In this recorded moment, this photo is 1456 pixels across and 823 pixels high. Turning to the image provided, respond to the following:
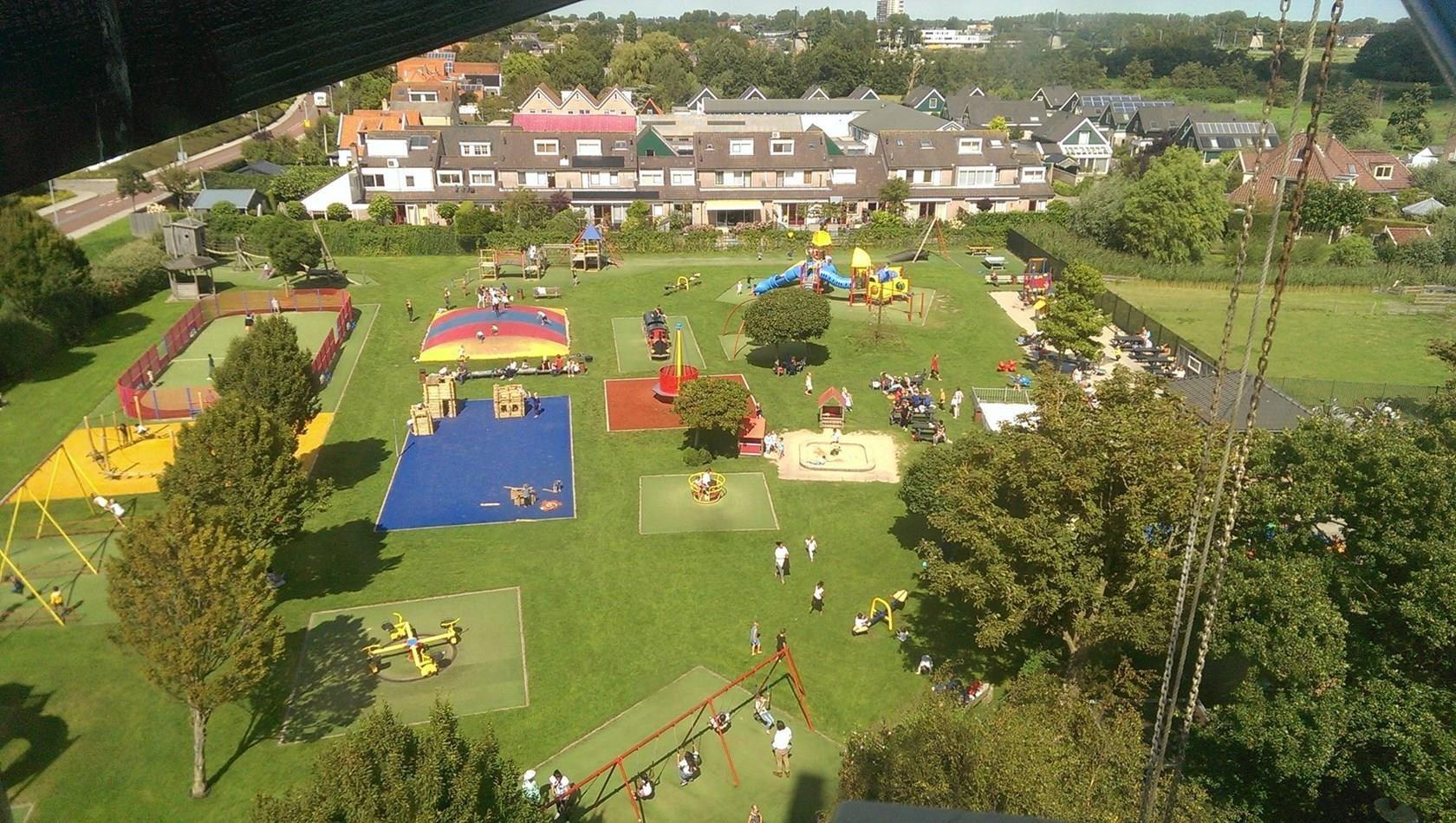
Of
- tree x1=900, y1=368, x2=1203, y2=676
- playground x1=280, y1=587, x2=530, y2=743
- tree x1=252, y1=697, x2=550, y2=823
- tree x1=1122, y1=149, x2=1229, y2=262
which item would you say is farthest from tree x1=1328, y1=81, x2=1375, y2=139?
tree x1=252, y1=697, x2=550, y2=823

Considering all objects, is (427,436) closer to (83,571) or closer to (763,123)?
(83,571)

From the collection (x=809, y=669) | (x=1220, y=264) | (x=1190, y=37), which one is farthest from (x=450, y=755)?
(x=1190, y=37)

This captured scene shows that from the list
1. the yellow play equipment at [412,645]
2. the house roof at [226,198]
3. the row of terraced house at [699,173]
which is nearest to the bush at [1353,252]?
the row of terraced house at [699,173]

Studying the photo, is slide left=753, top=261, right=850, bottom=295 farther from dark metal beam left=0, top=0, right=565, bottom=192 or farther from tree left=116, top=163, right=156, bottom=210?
tree left=116, top=163, right=156, bottom=210

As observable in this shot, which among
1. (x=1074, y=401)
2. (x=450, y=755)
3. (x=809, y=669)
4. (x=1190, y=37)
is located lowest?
(x=809, y=669)

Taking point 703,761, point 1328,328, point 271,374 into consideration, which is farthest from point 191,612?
point 1328,328

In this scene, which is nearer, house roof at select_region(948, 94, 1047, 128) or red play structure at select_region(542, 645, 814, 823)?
red play structure at select_region(542, 645, 814, 823)
